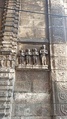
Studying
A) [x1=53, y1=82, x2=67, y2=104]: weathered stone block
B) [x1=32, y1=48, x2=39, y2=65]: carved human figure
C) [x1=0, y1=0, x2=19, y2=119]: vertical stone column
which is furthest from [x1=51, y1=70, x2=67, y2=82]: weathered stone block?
[x1=0, y1=0, x2=19, y2=119]: vertical stone column

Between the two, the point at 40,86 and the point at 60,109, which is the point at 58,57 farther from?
the point at 60,109

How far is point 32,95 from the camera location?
270 inches

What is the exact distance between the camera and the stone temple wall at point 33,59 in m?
6.64

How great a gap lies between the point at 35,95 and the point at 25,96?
1.28ft

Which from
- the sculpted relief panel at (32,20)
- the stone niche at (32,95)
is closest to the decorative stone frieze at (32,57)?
the stone niche at (32,95)

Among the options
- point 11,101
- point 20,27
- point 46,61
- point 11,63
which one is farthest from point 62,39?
point 11,101

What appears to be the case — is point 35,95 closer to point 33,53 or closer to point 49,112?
point 49,112

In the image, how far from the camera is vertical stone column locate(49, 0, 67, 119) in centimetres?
664

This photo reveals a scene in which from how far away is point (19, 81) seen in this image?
23.4 ft

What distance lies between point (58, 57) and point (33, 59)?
1.07 metres

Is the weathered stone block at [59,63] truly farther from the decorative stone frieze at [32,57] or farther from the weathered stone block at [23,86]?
the weathered stone block at [23,86]

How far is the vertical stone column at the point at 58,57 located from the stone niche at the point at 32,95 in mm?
314

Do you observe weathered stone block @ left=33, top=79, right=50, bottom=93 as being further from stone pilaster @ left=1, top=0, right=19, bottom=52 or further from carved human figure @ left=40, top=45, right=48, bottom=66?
stone pilaster @ left=1, top=0, right=19, bottom=52

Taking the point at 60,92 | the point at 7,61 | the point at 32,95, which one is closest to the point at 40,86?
the point at 32,95
